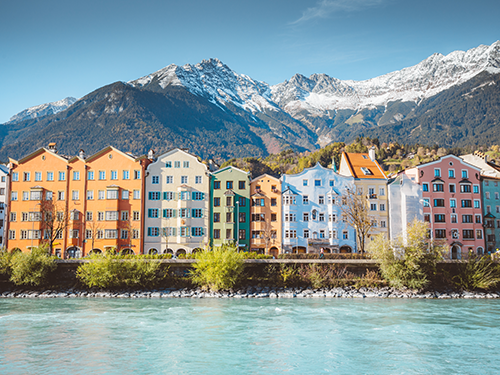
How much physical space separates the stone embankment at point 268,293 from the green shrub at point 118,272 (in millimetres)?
1163

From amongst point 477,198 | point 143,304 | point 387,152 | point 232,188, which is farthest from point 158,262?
point 387,152

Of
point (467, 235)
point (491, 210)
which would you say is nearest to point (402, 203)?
point (467, 235)

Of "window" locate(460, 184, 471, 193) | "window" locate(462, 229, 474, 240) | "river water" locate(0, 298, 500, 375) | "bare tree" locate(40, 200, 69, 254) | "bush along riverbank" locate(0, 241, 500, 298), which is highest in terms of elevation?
"window" locate(460, 184, 471, 193)

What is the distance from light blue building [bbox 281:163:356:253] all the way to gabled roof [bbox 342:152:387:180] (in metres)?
2.85

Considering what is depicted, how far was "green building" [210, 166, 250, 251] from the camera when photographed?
222ft

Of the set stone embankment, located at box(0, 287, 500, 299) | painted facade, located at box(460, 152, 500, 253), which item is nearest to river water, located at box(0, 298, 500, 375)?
stone embankment, located at box(0, 287, 500, 299)

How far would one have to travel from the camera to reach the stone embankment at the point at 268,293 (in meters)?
46.6

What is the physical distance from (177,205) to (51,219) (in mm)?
19596

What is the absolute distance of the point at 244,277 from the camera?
49531 mm

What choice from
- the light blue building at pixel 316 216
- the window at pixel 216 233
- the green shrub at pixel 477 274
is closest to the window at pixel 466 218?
the light blue building at pixel 316 216

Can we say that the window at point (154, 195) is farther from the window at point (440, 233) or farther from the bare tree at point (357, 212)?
the window at point (440, 233)

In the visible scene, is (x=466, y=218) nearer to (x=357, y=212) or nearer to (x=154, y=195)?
(x=357, y=212)

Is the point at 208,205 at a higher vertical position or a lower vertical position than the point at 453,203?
lower

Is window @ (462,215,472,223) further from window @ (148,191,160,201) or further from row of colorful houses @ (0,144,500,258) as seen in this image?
window @ (148,191,160,201)
